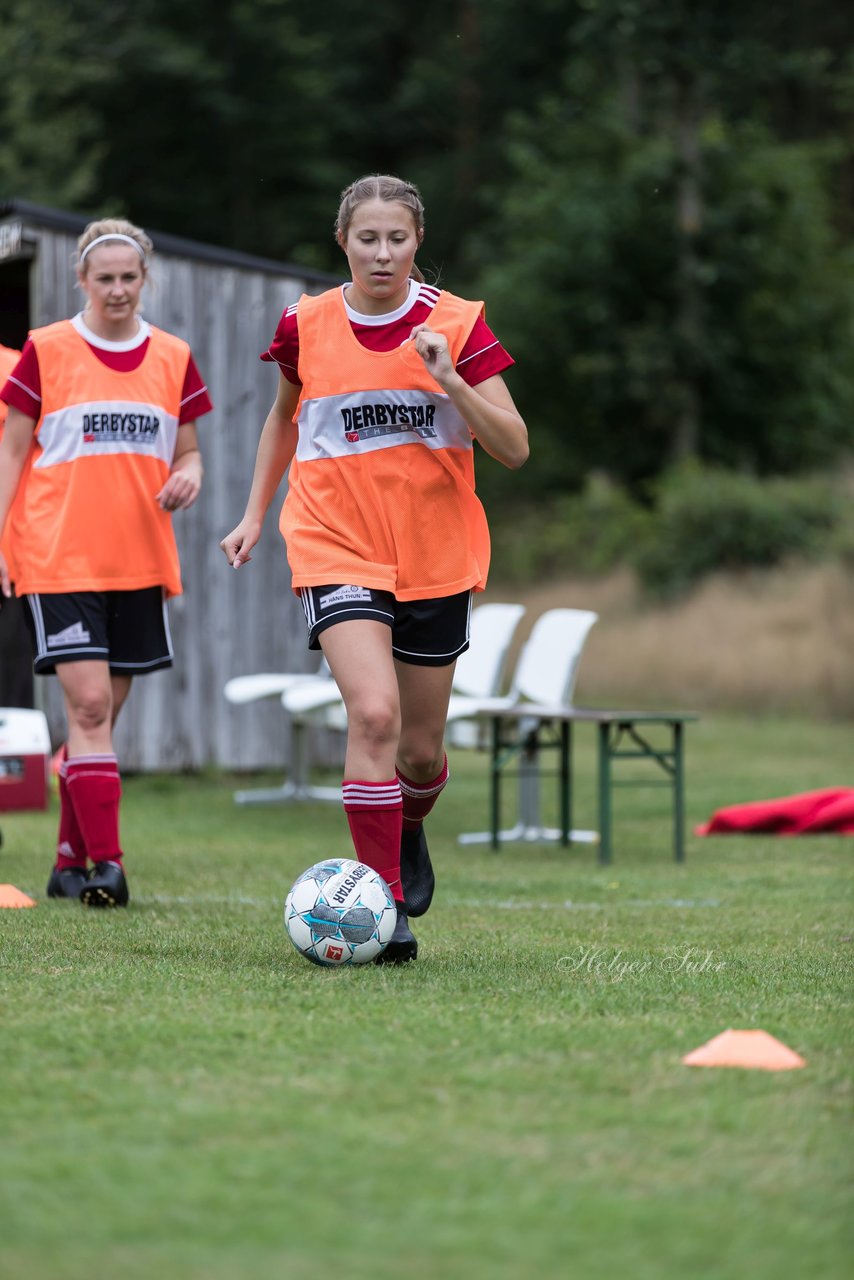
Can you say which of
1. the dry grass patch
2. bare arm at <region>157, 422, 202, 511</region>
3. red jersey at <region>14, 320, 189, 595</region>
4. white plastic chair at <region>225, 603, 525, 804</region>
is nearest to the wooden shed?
white plastic chair at <region>225, 603, 525, 804</region>

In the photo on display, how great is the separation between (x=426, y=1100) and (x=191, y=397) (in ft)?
12.1

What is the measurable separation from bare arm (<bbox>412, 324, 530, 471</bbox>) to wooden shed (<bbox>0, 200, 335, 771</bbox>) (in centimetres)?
750

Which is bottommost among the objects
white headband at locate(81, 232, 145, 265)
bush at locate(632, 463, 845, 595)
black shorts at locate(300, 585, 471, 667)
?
black shorts at locate(300, 585, 471, 667)

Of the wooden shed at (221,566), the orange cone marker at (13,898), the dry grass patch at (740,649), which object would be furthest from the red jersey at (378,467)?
the dry grass patch at (740,649)

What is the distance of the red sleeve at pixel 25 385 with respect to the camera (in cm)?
621

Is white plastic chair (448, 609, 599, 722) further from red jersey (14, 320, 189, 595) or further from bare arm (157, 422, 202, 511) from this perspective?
Answer: red jersey (14, 320, 189, 595)

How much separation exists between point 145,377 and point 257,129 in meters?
32.1

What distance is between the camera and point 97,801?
20.2ft

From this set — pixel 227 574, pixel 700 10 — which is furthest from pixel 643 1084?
pixel 700 10

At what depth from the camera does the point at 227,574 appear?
1271cm

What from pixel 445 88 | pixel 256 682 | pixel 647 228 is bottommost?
pixel 256 682

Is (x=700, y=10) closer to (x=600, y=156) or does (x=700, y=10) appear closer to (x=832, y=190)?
(x=600, y=156)

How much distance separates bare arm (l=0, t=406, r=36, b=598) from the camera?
620 centimetres

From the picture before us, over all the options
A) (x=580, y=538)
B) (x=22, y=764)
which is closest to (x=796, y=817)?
(x=22, y=764)
